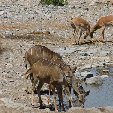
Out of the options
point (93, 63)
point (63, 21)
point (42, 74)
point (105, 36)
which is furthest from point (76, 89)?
point (63, 21)

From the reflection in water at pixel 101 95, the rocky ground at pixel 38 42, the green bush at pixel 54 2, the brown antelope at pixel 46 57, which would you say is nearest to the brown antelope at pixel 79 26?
the rocky ground at pixel 38 42

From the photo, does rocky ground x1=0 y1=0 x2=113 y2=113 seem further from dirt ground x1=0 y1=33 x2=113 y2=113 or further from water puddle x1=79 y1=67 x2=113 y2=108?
water puddle x1=79 y1=67 x2=113 y2=108

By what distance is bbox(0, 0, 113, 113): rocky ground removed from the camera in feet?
48.9

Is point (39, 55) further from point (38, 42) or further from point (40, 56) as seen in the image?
point (38, 42)

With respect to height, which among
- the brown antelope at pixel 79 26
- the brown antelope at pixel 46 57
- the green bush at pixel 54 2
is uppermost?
the brown antelope at pixel 46 57

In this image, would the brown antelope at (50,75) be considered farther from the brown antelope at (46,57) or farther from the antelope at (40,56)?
the antelope at (40,56)

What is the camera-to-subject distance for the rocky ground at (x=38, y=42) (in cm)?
1491

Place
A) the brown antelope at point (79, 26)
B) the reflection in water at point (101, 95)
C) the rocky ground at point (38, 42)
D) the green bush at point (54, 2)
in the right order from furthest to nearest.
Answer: the green bush at point (54, 2) < the brown antelope at point (79, 26) < the reflection in water at point (101, 95) < the rocky ground at point (38, 42)

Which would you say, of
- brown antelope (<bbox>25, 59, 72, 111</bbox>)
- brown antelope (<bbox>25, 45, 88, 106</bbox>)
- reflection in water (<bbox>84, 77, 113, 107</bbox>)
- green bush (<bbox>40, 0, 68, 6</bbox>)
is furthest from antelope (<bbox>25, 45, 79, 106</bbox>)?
green bush (<bbox>40, 0, 68, 6</bbox>)

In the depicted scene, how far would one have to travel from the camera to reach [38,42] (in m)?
23.9

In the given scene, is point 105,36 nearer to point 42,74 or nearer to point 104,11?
point 104,11

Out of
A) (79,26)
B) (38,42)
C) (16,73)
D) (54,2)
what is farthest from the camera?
(54,2)

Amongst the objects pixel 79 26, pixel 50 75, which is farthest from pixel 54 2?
pixel 50 75

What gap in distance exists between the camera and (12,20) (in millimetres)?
28844
